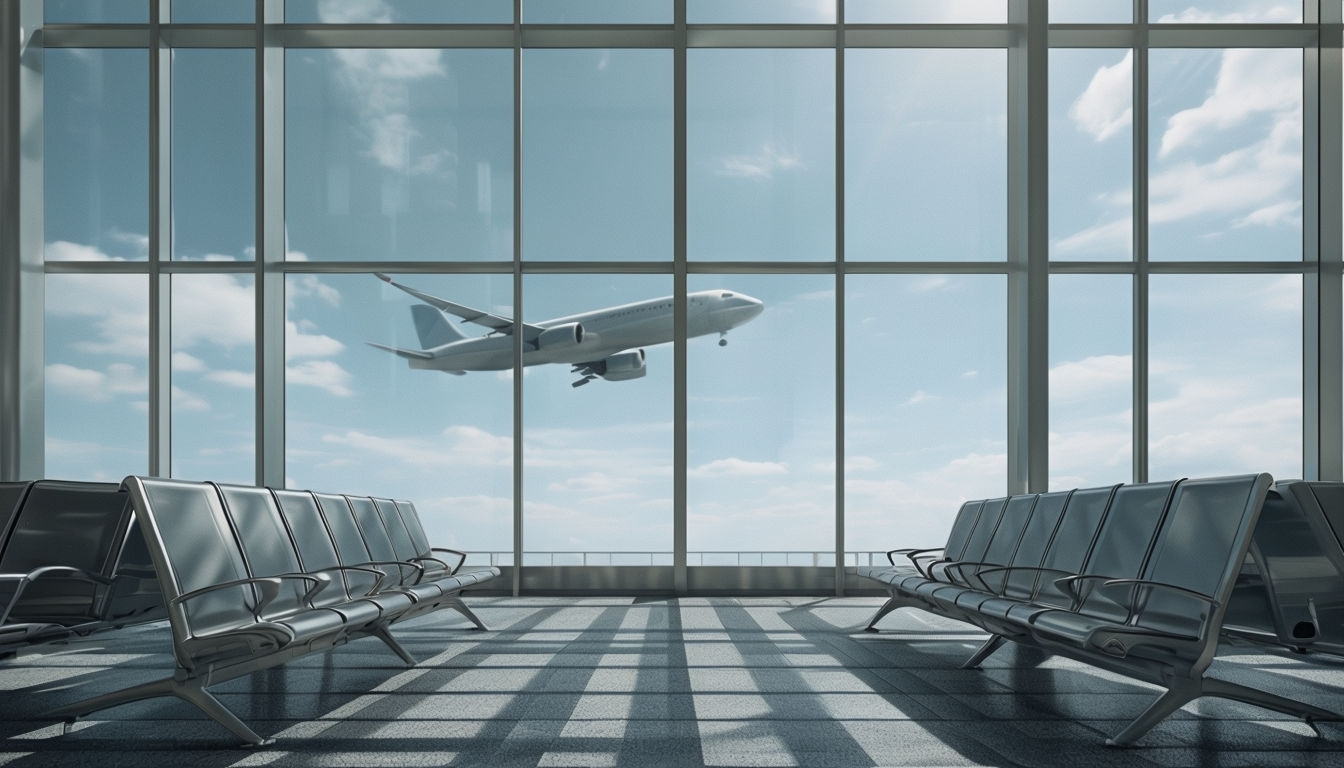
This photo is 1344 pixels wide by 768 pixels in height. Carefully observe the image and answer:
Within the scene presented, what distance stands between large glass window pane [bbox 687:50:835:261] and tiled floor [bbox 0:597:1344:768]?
3698mm

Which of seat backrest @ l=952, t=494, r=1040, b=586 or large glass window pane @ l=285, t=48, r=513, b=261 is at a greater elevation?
large glass window pane @ l=285, t=48, r=513, b=261

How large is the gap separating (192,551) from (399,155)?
5709mm

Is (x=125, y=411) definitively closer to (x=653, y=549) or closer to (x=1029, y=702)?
(x=653, y=549)

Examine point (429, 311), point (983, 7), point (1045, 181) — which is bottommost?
point (429, 311)

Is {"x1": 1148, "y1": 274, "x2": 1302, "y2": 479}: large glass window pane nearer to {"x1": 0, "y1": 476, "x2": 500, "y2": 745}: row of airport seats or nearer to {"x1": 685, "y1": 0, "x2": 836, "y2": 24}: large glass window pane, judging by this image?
{"x1": 685, "y1": 0, "x2": 836, "y2": 24}: large glass window pane

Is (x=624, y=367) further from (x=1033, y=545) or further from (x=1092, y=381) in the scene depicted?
(x=1033, y=545)

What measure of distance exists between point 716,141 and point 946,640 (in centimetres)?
467

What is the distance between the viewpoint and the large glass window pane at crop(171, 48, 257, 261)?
7922 mm

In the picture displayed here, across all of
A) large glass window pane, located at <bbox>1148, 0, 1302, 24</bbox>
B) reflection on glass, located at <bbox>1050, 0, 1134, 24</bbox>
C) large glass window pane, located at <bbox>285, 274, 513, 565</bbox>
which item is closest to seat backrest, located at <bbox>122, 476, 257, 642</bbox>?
A: large glass window pane, located at <bbox>285, 274, 513, 565</bbox>

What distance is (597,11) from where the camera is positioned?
26.6 feet

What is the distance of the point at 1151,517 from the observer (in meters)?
3.41

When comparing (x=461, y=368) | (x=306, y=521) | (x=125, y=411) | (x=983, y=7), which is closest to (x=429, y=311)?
(x=461, y=368)

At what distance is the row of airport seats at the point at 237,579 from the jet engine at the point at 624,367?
127 inches

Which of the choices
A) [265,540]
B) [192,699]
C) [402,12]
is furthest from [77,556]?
[402,12]
